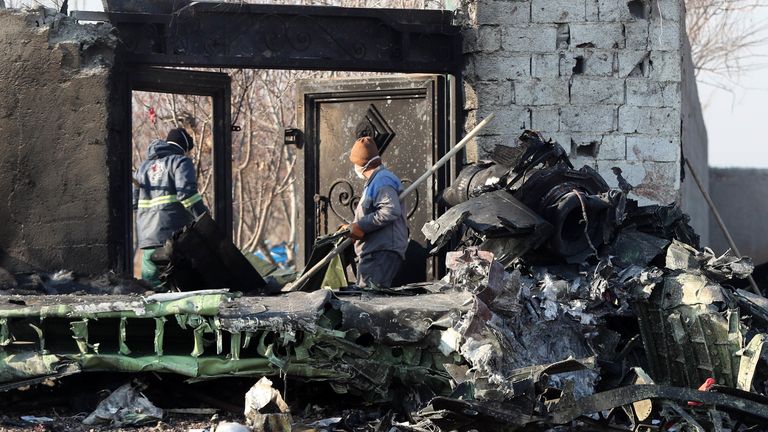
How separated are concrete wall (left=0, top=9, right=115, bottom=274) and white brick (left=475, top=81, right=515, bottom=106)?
9.48ft

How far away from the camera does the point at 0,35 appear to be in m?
8.18

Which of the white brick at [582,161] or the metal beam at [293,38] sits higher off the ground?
the metal beam at [293,38]

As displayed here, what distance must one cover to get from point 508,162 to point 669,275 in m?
1.40

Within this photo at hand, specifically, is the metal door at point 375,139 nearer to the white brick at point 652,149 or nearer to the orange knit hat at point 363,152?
the orange knit hat at point 363,152

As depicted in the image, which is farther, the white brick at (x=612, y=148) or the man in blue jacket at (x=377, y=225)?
the white brick at (x=612, y=148)

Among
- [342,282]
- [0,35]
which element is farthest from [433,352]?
[0,35]

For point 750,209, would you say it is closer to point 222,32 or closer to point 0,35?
point 222,32

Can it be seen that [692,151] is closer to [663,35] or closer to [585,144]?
[663,35]

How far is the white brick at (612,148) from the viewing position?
29.9ft

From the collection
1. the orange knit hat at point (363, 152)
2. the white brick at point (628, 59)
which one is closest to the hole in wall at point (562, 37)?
the white brick at point (628, 59)

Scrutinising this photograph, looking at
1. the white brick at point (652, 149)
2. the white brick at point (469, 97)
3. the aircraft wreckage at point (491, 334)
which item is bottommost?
the aircraft wreckage at point (491, 334)

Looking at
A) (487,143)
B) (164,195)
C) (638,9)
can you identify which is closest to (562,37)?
(638,9)

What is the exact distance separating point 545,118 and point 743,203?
8.09 m

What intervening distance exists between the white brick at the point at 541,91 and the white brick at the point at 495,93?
0.06 meters
